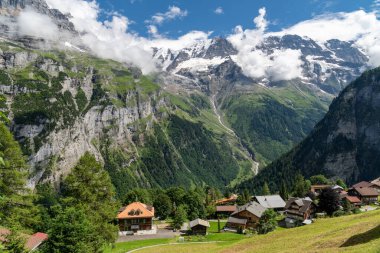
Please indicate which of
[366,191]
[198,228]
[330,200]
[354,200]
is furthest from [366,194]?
[198,228]

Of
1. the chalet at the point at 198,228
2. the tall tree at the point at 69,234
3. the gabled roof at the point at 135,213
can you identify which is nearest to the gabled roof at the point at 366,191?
the chalet at the point at 198,228

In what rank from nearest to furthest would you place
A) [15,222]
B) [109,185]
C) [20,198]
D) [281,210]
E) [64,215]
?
[15,222], [20,198], [64,215], [109,185], [281,210]

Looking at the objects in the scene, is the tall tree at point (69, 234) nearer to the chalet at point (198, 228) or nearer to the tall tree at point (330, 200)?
the chalet at point (198, 228)

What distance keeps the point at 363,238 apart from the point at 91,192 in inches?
1324

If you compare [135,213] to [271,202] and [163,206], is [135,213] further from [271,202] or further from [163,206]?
[271,202]

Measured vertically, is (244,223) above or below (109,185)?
below

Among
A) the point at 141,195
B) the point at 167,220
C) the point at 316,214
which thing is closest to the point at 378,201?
the point at 316,214

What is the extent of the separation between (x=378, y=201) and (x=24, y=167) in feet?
483

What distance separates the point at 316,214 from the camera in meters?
131

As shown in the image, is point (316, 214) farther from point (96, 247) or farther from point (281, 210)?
point (96, 247)

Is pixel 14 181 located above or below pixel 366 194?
above

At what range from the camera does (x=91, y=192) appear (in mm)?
50688

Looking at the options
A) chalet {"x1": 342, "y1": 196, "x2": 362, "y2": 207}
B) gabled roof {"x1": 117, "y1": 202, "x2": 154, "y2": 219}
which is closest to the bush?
chalet {"x1": 342, "y1": 196, "x2": 362, "y2": 207}

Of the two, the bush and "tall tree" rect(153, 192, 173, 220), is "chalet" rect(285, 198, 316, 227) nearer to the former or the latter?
the bush
